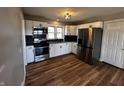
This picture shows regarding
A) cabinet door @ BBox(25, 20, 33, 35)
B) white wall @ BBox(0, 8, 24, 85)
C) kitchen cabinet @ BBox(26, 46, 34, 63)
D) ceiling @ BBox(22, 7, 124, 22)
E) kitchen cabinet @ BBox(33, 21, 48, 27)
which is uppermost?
ceiling @ BBox(22, 7, 124, 22)

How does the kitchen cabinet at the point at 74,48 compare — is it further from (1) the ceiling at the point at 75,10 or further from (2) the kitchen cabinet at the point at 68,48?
(1) the ceiling at the point at 75,10

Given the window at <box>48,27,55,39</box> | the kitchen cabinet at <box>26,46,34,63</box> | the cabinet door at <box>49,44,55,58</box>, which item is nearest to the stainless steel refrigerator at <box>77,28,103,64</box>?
the cabinet door at <box>49,44,55,58</box>

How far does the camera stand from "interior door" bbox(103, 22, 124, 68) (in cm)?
343

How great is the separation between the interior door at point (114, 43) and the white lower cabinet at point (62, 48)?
212 cm

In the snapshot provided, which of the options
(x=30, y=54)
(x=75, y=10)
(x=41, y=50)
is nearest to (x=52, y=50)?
(x=41, y=50)

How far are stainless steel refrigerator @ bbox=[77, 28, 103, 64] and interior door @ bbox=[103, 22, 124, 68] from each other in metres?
0.29

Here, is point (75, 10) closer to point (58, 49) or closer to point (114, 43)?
point (114, 43)

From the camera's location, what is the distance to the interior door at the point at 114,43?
3433 millimetres

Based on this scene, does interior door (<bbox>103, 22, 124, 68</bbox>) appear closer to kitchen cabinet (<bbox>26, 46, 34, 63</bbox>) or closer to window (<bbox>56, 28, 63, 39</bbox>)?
window (<bbox>56, 28, 63, 39</bbox>)

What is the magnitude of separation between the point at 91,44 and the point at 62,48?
6.34ft
